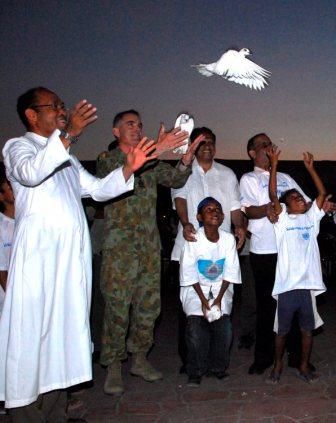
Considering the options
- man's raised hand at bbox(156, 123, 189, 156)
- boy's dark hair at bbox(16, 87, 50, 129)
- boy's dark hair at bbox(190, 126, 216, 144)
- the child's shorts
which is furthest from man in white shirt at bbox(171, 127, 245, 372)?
boy's dark hair at bbox(16, 87, 50, 129)

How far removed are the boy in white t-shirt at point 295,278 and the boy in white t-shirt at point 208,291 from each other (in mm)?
435

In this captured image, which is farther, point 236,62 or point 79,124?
point 236,62

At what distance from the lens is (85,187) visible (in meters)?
3.36

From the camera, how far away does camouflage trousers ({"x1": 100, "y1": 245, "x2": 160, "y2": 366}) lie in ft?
13.7

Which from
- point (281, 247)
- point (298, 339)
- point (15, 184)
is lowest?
point (298, 339)

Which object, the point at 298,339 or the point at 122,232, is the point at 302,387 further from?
the point at 122,232

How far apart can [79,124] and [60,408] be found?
189 centimetres

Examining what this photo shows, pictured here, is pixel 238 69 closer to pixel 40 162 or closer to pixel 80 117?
pixel 80 117

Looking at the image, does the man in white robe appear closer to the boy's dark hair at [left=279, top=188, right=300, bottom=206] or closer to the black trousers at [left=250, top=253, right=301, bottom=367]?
the boy's dark hair at [left=279, top=188, right=300, bottom=206]

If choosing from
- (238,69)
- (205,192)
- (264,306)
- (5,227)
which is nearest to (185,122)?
(238,69)

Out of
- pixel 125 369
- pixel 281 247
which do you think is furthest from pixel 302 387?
pixel 125 369

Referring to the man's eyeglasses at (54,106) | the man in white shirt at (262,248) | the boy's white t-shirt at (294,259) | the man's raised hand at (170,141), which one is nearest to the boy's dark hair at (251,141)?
the man in white shirt at (262,248)

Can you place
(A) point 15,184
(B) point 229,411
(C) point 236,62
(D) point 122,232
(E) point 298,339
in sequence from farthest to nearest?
(E) point 298,339, (D) point 122,232, (C) point 236,62, (B) point 229,411, (A) point 15,184

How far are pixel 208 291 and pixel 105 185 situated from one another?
173cm
